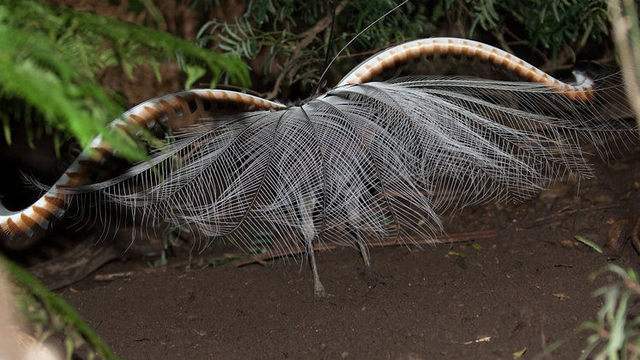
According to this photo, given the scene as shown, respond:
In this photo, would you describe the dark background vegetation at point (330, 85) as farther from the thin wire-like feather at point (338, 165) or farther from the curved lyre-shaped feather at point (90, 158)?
the thin wire-like feather at point (338, 165)

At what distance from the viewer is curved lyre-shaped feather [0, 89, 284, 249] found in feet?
7.81

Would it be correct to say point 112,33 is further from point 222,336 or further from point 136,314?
point 136,314

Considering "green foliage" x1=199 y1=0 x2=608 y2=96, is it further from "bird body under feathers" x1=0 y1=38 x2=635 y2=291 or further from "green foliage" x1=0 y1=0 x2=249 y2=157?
"green foliage" x1=0 y1=0 x2=249 y2=157

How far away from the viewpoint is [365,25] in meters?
3.39

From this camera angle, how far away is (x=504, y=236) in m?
3.12

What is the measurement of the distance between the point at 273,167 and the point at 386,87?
47 centimetres

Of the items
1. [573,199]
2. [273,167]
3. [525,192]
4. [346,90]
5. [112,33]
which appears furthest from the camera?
[573,199]

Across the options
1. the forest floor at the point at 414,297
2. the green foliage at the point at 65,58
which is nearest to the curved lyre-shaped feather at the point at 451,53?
the forest floor at the point at 414,297

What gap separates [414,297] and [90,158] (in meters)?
1.09

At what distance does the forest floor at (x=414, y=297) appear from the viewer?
2.53 metres

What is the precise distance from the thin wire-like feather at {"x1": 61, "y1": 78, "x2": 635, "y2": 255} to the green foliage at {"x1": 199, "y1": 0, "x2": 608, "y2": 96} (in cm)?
59

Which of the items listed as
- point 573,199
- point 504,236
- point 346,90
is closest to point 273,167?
point 346,90

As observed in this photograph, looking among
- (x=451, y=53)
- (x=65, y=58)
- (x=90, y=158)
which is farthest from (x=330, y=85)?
(x=65, y=58)

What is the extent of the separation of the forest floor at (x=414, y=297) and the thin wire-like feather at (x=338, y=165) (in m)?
0.23
